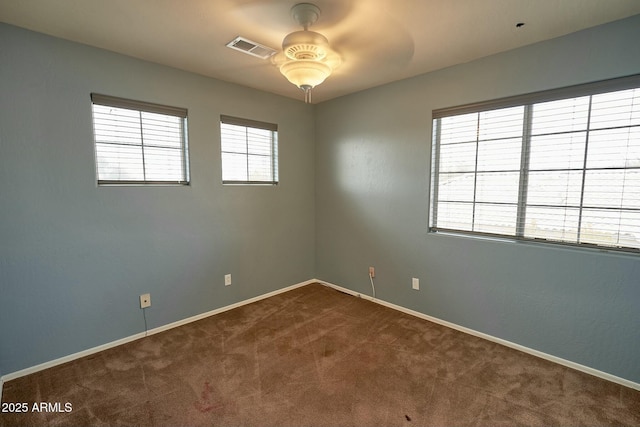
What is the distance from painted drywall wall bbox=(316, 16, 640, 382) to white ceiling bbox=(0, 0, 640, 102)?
26cm

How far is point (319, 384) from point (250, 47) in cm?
259

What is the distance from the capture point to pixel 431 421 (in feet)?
5.76

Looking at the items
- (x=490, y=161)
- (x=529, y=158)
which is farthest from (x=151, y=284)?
(x=529, y=158)

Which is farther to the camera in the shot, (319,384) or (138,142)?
(138,142)

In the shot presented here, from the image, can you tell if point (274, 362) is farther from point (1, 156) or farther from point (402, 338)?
point (1, 156)

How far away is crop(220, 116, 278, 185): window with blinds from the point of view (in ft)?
10.5

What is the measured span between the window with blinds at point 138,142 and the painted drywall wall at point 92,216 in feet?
0.26

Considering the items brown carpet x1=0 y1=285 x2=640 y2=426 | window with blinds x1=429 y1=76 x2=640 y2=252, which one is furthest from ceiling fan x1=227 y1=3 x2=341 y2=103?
brown carpet x1=0 y1=285 x2=640 y2=426

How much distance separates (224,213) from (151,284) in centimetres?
97

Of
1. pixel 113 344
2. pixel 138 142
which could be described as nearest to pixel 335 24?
pixel 138 142

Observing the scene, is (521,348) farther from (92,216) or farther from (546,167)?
(92,216)

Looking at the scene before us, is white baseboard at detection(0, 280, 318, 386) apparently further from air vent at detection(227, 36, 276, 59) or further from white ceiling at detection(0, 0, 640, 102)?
air vent at detection(227, 36, 276, 59)

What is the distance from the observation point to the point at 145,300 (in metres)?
2.70

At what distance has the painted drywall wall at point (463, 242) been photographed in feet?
6.84
